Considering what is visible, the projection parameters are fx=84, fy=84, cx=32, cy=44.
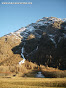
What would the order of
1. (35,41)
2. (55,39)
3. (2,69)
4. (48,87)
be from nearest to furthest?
(48,87), (2,69), (55,39), (35,41)

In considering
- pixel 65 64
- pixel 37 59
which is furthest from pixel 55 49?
pixel 65 64

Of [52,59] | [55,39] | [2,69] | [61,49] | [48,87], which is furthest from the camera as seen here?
[55,39]

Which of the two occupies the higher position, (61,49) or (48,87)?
(61,49)

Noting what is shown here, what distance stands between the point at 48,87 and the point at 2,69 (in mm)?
73992

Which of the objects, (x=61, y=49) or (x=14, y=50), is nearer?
(x=61, y=49)

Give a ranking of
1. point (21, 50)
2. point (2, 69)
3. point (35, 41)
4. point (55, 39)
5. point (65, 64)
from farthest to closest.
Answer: point (35, 41) < point (21, 50) < point (55, 39) < point (65, 64) < point (2, 69)

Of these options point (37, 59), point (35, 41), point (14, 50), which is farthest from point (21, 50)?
point (37, 59)

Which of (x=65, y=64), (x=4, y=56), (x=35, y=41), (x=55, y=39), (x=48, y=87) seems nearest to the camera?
(x=48, y=87)

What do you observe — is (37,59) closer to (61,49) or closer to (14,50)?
(61,49)

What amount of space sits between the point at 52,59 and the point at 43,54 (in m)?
23.5

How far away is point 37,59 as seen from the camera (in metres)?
146

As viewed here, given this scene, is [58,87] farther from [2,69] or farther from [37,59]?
[37,59]

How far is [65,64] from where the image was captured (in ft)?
341

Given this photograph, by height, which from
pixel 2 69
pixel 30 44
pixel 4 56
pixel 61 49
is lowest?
pixel 2 69
